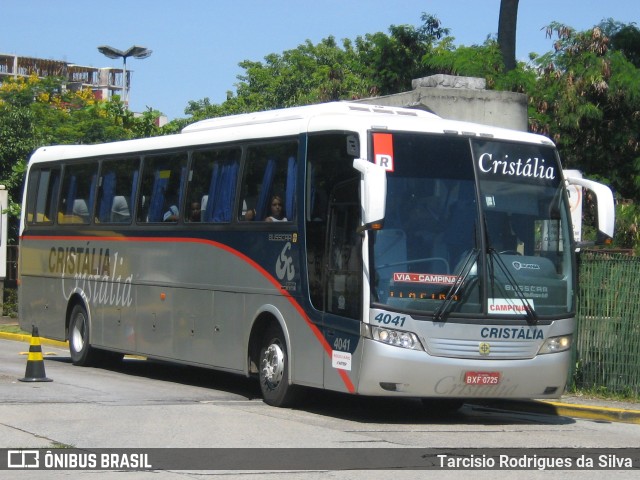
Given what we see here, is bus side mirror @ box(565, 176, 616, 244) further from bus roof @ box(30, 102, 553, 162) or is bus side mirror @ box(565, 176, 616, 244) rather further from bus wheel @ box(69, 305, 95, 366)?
bus wheel @ box(69, 305, 95, 366)

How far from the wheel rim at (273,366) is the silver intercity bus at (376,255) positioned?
0.08 feet

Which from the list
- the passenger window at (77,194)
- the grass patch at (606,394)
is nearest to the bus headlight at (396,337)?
the grass patch at (606,394)

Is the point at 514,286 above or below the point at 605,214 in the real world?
below

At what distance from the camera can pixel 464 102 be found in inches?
818

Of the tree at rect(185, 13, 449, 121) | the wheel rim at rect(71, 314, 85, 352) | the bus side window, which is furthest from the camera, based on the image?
the tree at rect(185, 13, 449, 121)

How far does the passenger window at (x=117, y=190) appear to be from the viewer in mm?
17547

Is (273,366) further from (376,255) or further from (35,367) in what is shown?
(35,367)

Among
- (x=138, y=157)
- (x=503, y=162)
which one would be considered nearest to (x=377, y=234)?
(x=503, y=162)

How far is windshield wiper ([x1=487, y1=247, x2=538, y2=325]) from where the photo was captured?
1232cm

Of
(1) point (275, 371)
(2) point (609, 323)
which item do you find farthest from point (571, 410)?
(1) point (275, 371)

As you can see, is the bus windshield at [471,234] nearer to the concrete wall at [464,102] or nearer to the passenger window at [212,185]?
the passenger window at [212,185]

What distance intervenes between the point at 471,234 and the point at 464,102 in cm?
887

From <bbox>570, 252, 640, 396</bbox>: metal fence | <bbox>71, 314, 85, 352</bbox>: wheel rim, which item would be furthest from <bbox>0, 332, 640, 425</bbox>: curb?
<bbox>71, 314, 85, 352</bbox>: wheel rim

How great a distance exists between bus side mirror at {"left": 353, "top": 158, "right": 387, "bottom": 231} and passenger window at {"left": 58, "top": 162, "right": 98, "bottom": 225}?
817 centimetres
